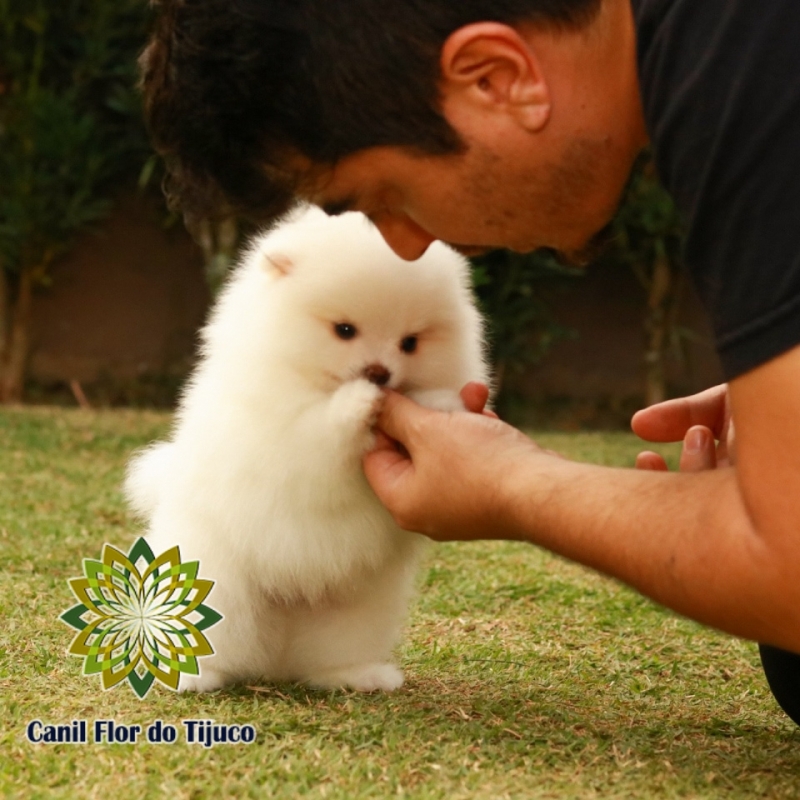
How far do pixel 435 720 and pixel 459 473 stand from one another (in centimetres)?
37

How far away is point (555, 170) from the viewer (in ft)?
4.78

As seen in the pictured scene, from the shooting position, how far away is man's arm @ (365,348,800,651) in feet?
3.84

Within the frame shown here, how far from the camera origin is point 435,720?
160cm

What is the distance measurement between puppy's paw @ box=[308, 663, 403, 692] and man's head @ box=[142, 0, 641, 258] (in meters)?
0.73

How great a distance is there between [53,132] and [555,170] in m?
4.13

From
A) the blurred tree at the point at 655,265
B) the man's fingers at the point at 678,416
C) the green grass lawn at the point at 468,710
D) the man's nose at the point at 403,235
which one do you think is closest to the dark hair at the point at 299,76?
the man's nose at the point at 403,235

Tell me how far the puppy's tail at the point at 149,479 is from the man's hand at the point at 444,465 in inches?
18.0

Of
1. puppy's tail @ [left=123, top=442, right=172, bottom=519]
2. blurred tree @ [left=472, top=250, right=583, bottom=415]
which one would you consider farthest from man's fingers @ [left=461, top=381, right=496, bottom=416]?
blurred tree @ [left=472, top=250, right=583, bottom=415]

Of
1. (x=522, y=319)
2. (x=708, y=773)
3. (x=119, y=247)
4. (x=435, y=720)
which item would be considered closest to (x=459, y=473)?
(x=435, y=720)

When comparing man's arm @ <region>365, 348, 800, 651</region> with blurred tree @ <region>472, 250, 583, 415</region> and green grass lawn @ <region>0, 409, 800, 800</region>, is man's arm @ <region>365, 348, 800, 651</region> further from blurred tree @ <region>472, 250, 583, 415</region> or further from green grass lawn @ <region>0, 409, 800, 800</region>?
blurred tree @ <region>472, 250, 583, 415</region>

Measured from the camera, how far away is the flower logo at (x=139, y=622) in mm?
1689

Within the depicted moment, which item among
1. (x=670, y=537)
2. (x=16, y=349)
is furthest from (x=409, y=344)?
(x=16, y=349)

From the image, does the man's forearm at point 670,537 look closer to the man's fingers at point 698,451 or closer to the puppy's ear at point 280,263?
the man's fingers at point 698,451

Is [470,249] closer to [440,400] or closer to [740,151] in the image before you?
[440,400]
